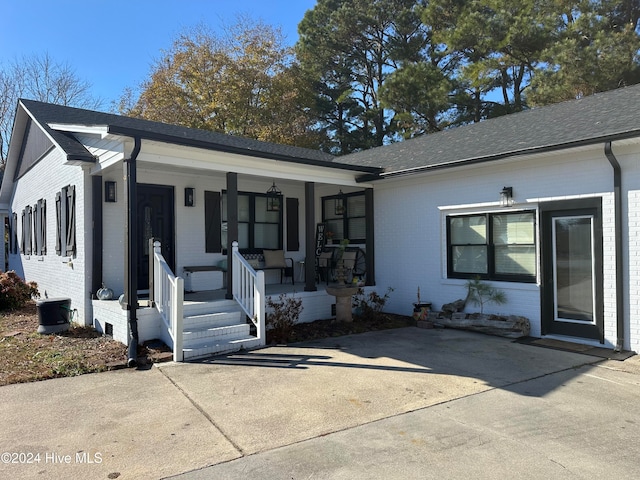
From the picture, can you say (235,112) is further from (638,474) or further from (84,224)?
(638,474)

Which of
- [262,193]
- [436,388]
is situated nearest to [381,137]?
[262,193]

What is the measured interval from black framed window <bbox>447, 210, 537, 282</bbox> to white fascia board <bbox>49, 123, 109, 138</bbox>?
6155 mm

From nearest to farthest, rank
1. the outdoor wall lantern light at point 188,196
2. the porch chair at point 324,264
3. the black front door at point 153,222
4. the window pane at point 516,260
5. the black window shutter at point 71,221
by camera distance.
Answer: the window pane at point 516,260, the black window shutter at point 71,221, the black front door at point 153,222, the outdoor wall lantern light at point 188,196, the porch chair at point 324,264

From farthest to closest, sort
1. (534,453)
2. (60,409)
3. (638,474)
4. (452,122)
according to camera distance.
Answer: (452,122) → (60,409) → (534,453) → (638,474)

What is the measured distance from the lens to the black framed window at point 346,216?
10.6 meters

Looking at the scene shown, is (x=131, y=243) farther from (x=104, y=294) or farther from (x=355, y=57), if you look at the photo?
(x=355, y=57)

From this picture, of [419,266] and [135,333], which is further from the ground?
[419,266]

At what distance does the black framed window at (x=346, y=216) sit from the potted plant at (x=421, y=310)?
2191 mm

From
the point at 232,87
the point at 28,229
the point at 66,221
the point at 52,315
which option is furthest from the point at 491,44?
the point at 52,315

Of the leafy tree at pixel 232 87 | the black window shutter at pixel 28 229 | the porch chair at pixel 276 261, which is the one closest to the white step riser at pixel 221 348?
the porch chair at pixel 276 261

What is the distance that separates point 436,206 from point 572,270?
2.71 m

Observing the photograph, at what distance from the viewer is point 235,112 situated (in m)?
23.2

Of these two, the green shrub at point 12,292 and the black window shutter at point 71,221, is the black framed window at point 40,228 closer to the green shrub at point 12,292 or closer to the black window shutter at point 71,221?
the green shrub at point 12,292

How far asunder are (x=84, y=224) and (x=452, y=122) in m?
17.8
